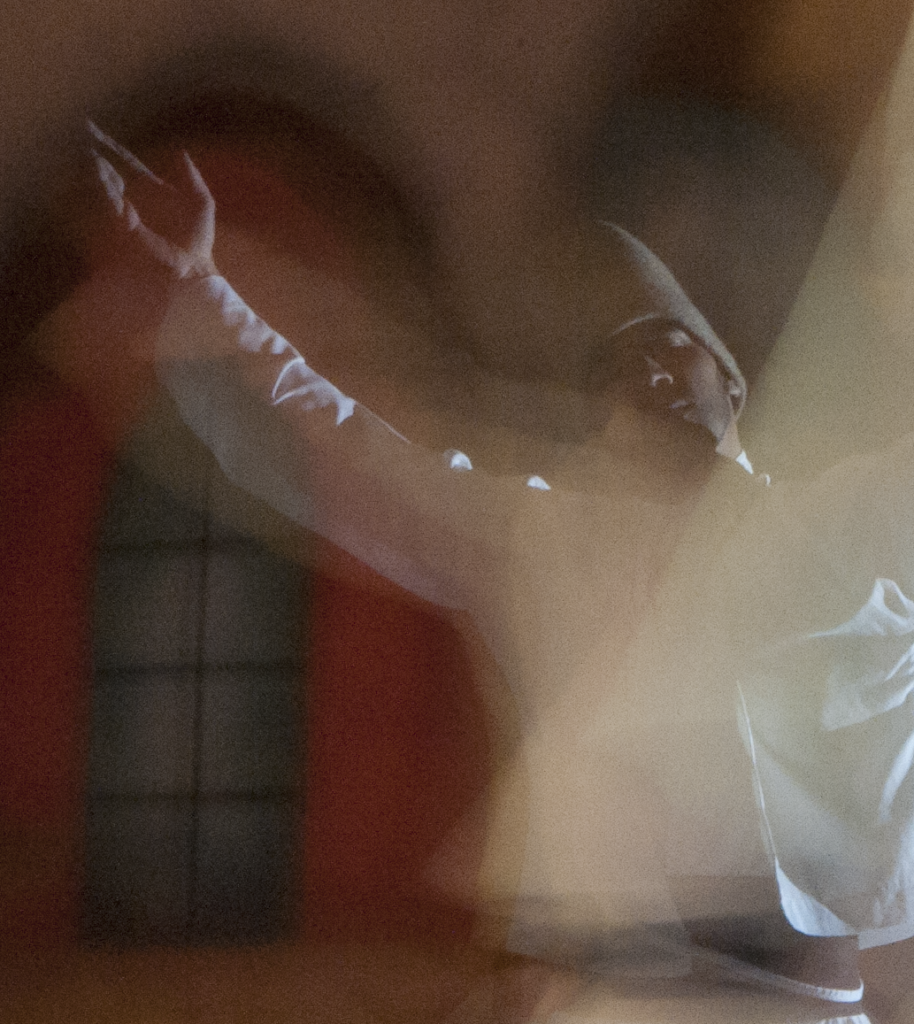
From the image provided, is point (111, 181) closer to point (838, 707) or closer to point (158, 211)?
point (158, 211)

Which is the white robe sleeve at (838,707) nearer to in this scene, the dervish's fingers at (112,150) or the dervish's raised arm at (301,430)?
the dervish's raised arm at (301,430)

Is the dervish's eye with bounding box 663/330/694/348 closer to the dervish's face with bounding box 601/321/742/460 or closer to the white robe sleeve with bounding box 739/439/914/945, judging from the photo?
the dervish's face with bounding box 601/321/742/460

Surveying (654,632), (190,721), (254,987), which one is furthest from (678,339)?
(254,987)

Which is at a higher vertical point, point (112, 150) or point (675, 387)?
point (112, 150)

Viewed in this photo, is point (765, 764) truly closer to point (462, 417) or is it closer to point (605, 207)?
point (462, 417)

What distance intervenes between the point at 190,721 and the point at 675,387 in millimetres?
490

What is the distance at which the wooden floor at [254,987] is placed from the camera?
599 mm

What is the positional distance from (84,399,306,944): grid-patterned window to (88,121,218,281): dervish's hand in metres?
0.16

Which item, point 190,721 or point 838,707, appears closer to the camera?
point 838,707

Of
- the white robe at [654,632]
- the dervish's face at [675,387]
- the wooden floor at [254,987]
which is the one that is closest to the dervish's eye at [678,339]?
the dervish's face at [675,387]

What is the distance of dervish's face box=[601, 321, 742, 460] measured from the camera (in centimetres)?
58

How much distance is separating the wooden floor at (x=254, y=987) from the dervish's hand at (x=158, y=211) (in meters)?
0.55

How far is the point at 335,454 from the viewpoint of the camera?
56 centimetres

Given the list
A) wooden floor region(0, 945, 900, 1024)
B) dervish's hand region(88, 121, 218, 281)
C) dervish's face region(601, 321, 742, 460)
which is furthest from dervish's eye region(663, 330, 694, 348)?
wooden floor region(0, 945, 900, 1024)
